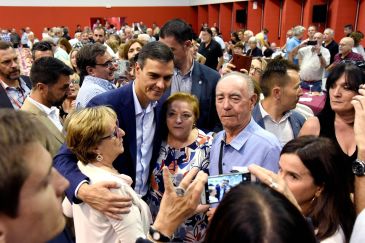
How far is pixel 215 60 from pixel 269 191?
6997mm

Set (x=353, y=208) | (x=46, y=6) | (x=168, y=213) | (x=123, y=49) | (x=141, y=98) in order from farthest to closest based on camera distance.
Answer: (x=46, y=6) → (x=123, y=49) → (x=141, y=98) → (x=353, y=208) → (x=168, y=213)

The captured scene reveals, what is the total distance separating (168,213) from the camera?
1309mm

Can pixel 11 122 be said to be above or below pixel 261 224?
above

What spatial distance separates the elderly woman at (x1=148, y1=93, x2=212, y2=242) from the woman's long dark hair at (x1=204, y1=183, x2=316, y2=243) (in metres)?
1.24

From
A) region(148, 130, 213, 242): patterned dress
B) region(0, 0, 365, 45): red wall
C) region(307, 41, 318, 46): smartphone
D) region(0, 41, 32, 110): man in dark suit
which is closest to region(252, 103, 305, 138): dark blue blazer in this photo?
region(148, 130, 213, 242): patterned dress

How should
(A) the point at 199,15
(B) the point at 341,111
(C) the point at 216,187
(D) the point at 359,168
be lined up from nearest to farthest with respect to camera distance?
1. (C) the point at 216,187
2. (D) the point at 359,168
3. (B) the point at 341,111
4. (A) the point at 199,15

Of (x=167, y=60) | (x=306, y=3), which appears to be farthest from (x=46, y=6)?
(x=167, y=60)

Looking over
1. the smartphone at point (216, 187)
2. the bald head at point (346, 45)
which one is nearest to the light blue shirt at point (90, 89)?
the smartphone at point (216, 187)

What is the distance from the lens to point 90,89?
11.0ft

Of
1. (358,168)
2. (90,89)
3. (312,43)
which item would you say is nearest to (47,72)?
(90,89)

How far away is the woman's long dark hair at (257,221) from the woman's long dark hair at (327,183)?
709 millimetres

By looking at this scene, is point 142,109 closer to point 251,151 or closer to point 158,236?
point 251,151

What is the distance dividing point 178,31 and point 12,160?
2463 mm

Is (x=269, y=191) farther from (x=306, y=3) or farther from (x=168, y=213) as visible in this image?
(x=306, y=3)
